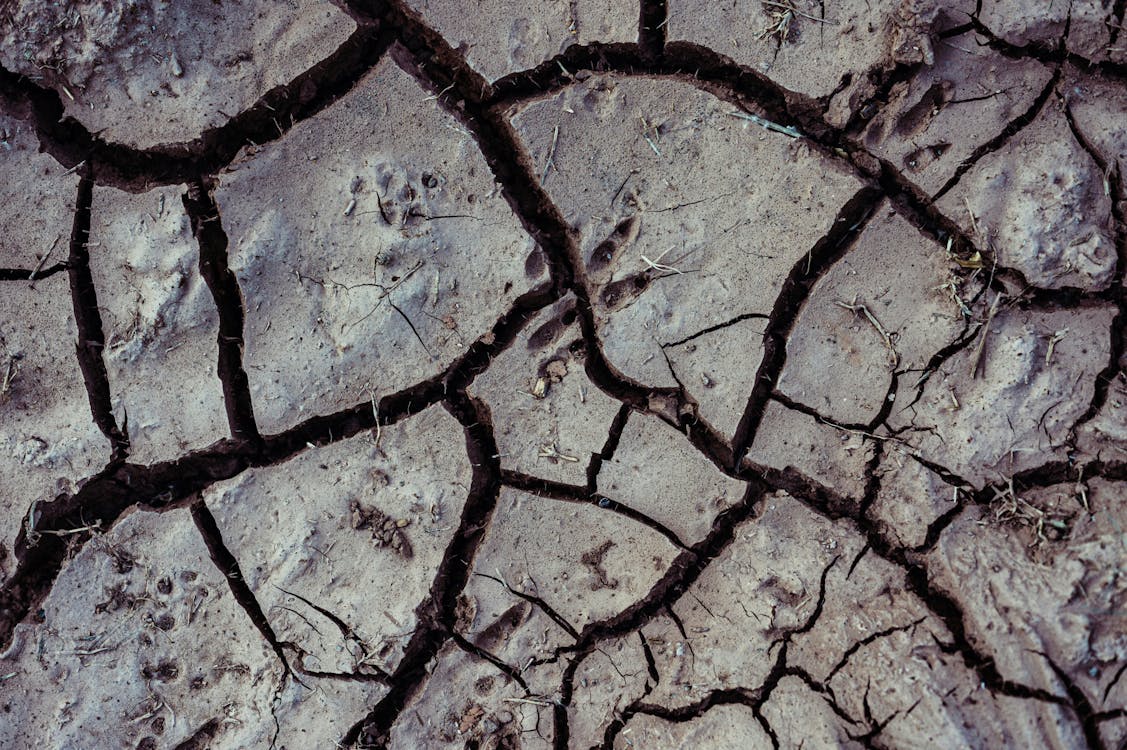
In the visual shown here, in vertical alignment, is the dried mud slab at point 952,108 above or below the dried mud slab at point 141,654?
above

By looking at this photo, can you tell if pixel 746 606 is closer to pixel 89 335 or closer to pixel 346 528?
pixel 346 528

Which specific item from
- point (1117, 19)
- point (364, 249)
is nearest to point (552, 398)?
point (364, 249)

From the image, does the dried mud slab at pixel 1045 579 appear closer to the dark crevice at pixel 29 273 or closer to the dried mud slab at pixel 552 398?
the dried mud slab at pixel 552 398

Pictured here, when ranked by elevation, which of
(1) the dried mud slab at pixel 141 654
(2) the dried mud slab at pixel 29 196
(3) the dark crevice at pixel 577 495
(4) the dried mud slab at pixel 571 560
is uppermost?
(2) the dried mud slab at pixel 29 196

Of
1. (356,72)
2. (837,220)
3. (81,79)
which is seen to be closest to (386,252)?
(356,72)

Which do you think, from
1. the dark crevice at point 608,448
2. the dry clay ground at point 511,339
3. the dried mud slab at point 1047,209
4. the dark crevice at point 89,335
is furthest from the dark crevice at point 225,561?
the dried mud slab at point 1047,209

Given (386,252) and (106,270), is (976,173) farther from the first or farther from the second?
(106,270)

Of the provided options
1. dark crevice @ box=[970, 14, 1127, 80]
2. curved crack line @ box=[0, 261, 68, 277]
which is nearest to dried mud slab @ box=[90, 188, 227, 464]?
curved crack line @ box=[0, 261, 68, 277]

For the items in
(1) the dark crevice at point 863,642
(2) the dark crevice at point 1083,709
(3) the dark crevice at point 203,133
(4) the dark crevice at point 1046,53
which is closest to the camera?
(2) the dark crevice at point 1083,709
